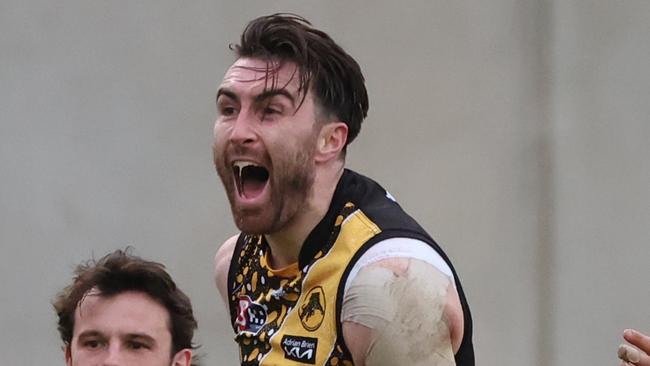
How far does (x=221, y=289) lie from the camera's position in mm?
3920

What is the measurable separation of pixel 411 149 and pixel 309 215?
2260 millimetres

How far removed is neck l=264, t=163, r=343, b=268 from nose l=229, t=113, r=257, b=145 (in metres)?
0.21

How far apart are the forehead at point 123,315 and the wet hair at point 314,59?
870 mm

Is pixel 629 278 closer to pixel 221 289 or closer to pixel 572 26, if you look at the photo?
pixel 572 26

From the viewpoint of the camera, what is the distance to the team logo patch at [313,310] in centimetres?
318

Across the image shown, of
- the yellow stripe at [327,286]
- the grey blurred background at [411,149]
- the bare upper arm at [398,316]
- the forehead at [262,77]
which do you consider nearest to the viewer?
the bare upper arm at [398,316]

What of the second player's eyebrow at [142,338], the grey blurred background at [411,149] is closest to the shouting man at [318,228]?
the second player's eyebrow at [142,338]

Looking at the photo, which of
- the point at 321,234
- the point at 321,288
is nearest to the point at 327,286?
the point at 321,288

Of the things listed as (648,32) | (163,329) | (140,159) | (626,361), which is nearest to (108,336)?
(163,329)

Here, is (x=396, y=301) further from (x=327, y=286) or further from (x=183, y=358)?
(x=183, y=358)

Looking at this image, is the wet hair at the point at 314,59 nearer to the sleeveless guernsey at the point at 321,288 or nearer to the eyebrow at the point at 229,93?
the eyebrow at the point at 229,93

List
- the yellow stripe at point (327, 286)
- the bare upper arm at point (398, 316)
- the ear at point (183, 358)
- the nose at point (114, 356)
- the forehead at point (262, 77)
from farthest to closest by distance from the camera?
the ear at point (183, 358), the nose at point (114, 356), the forehead at point (262, 77), the yellow stripe at point (327, 286), the bare upper arm at point (398, 316)

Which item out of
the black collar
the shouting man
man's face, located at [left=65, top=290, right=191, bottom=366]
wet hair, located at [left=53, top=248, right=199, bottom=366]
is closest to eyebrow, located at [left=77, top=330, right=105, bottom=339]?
man's face, located at [left=65, top=290, right=191, bottom=366]

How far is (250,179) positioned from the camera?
331cm
